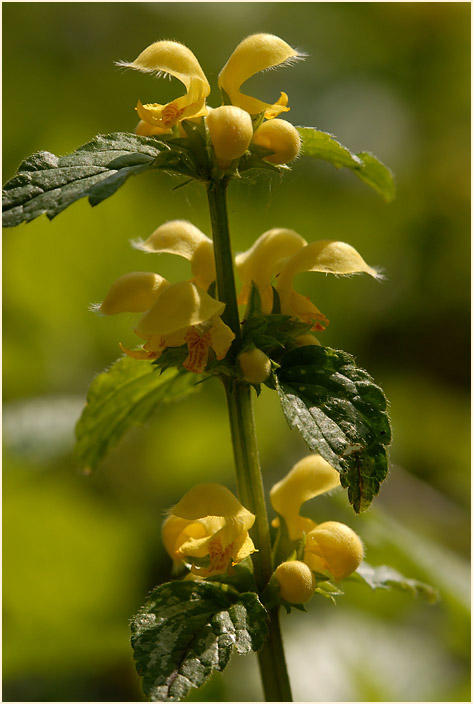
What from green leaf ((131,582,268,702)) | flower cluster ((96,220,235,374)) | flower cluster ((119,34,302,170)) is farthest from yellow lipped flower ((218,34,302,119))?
green leaf ((131,582,268,702))

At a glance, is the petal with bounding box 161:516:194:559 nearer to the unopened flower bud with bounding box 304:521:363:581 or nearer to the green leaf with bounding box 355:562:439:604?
the unopened flower bud with bounding box 304:521:363:581

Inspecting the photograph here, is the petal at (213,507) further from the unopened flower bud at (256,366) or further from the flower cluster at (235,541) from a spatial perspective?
the unopened flower bud at (256,366)

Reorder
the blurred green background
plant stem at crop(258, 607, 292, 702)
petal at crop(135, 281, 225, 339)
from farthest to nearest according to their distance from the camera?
the blurred green background → plant stem at crop(258, 607, 292, 702) → petal at crop(135, 281, 225, 339)

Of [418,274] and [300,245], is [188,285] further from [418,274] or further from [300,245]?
[418,274]

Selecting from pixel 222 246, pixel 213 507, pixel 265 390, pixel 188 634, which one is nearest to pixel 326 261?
pixel 222 246

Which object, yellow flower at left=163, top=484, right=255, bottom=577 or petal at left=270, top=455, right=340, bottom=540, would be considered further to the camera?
petal at left=270, top=455, right=340, bottom=540

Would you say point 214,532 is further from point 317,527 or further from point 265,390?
point 265,390

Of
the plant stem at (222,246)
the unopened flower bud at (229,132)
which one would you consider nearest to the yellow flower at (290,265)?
the plant stem at (222,246)
